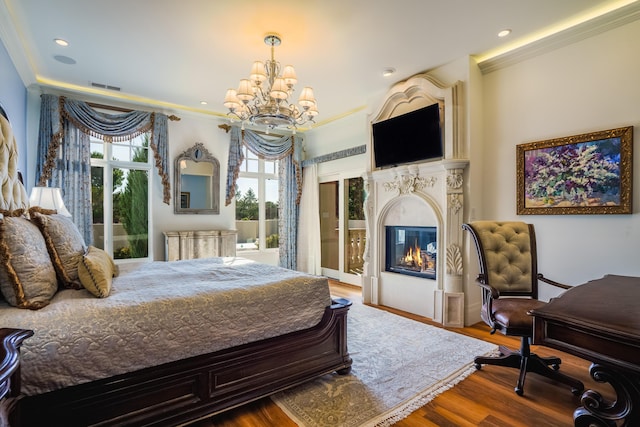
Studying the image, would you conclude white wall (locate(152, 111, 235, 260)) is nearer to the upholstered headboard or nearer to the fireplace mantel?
the upholstered headboard

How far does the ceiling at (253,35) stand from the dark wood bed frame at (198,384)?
242 centimetres

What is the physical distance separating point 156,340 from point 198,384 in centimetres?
37

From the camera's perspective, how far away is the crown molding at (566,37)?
257 cm

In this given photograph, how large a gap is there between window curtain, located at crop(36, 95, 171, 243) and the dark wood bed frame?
343 centimetres

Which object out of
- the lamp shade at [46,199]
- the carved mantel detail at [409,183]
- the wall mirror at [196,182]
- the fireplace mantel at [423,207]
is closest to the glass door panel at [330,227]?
the fireplace mantel at [423,207]

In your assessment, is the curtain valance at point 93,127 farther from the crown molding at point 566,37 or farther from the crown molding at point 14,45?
the crown molding at point 566,37

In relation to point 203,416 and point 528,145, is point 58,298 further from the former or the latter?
point 528,145

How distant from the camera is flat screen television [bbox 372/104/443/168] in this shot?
3.61 meters

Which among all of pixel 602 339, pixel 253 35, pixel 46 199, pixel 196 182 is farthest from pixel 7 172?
pixel 602 339

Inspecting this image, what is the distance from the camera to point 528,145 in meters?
3.20

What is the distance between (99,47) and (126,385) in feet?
10.6

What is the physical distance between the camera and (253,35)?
2.94m

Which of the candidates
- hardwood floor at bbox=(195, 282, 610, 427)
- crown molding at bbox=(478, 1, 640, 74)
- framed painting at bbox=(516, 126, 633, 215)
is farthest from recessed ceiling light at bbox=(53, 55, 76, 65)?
framed painting at bbox=(516, 126, 633, 215)

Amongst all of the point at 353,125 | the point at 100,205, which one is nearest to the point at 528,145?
the point at 353,125
